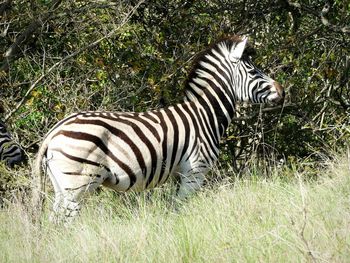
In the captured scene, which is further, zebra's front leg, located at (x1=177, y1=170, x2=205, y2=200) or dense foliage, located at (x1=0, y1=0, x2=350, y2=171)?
dense foliage, located at (x1=0, y1=0, x2=350, y2=171)

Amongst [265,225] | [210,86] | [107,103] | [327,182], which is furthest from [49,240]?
[107,103]

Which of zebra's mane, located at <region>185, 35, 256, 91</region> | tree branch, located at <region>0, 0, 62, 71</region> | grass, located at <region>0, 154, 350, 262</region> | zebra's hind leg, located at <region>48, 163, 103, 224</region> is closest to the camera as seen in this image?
grass, located at <region>0, 154, 350, 262</region>

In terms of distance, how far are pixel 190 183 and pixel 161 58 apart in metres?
2.83

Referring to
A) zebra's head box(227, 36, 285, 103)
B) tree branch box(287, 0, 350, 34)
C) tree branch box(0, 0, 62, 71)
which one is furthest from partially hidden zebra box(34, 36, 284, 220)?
tree branch box(0, 0, 62, 71)

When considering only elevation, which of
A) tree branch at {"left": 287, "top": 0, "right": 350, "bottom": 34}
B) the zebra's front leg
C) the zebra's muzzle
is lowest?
the zebra's front leg

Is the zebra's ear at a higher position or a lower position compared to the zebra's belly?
higher

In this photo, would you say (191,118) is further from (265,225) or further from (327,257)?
(327,257)

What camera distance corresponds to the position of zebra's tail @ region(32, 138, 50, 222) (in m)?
6.84

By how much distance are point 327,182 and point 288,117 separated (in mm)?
5339

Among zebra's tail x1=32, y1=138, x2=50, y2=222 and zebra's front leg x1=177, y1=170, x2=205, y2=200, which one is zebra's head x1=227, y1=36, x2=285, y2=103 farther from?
zebra's tail x1=32, y1=138, x2=50, y2=222

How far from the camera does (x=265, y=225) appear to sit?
572cm

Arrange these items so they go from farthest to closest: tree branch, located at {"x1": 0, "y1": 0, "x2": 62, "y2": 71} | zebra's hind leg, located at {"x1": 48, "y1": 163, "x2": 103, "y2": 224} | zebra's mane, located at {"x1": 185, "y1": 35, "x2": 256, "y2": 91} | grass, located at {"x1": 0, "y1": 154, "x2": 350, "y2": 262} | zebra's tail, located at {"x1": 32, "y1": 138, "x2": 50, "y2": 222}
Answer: tree branch, located at {"x1": 0, "y1": 0, "x2": 62, "y2": 71} → zebra's mane, located at {"x1": 185, "y1": 35, "x2": 256, "y2": 91} → zebra's hind leg, located at {"x1": 48, "y1": 163, "x2": 103, "y2": 224} → zebra's tail, located at {"x1": 32, "y1": 138, "x2": 50, "y2": 222} → grass, located at {"x1": 0, "y1": 154, "x2": 350, "y2": 262}

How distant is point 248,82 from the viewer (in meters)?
8.91

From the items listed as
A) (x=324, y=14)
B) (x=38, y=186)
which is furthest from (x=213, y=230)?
(x=324, y=14)
